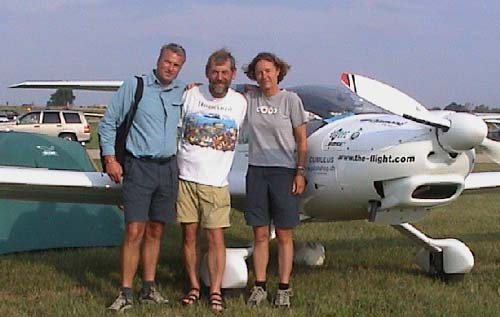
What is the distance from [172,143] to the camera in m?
5.17

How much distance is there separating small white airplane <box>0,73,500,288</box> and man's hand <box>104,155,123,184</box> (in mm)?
697

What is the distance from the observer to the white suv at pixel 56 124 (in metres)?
31.8

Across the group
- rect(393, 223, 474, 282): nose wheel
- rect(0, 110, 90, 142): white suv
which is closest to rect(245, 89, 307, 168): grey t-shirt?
rect(393, 223, 474, 282): nose wheel

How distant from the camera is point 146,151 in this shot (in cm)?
509

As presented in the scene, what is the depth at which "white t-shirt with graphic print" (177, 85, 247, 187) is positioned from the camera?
5.13 metres

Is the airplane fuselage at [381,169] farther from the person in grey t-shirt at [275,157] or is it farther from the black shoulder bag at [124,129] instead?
the black shoulder bag at [124,129]

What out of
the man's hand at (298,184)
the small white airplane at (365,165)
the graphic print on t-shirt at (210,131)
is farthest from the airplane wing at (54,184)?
the man's hand at (298,184)

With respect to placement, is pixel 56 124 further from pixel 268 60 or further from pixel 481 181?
pixel 268 60

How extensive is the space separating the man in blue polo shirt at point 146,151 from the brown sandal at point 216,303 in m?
0.56

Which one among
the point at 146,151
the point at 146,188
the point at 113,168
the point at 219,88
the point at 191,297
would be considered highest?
the point at 219,88

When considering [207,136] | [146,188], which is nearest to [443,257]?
[207,136]

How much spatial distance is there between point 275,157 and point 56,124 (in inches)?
1115

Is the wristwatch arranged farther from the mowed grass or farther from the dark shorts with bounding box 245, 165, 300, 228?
the mowed grass

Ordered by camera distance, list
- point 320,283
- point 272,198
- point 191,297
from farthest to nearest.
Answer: point 320,283, point 191,297, point 272,198
